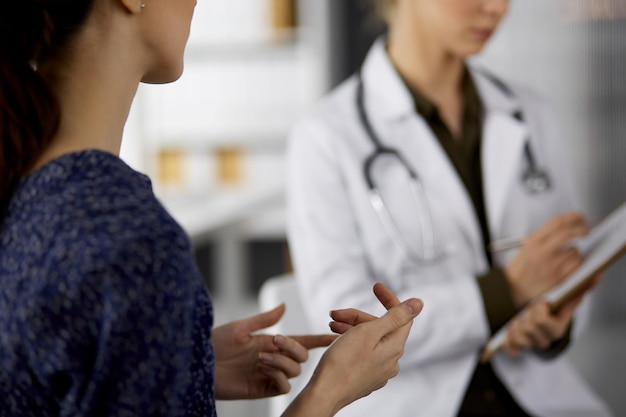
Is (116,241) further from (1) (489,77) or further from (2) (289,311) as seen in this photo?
(1) (489,77)

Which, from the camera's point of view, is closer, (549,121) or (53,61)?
(53,61)

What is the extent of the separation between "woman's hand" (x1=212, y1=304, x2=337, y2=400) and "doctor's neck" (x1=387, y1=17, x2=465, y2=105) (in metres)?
0.51

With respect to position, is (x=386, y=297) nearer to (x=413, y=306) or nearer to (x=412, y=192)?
(x=413, y=306)

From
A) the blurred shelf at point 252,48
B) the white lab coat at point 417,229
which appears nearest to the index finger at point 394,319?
the white lab coat at point 417,229

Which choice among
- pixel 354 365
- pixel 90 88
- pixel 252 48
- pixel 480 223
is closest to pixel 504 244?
pixel 480 223

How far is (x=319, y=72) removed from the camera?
2.62 m

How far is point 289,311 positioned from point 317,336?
1.11 feet

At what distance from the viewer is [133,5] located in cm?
55

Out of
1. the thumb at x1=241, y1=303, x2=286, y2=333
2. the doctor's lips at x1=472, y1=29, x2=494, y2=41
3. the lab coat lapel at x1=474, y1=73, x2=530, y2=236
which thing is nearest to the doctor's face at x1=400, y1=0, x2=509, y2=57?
the doctor's lips at x1=472, y1=29, x2=494, y2=41

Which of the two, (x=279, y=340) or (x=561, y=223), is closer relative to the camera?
(x=279, y=340)

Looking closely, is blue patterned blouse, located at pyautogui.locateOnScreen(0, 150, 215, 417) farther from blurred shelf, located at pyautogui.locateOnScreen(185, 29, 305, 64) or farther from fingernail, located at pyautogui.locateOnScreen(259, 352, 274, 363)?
blurred shelf, located at pyautogui.locateOnScreen(185, 29, 305, 64)

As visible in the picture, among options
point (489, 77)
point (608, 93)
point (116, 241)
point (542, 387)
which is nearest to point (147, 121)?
point (608, 93)

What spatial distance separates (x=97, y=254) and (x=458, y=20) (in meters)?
0.66

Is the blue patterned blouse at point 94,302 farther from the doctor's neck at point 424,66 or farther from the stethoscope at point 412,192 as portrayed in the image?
the doctor's neck at point 424,66
